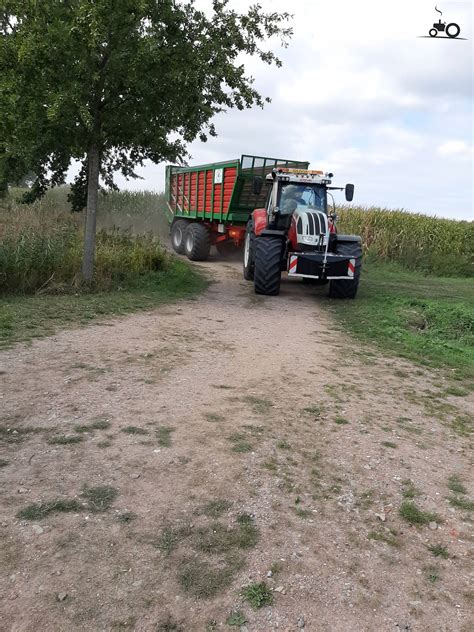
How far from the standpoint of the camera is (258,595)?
8.36ft

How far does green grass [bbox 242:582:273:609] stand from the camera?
8.23 feet

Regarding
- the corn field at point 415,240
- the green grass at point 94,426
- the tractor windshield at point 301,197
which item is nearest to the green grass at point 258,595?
the green grass at point 94,426

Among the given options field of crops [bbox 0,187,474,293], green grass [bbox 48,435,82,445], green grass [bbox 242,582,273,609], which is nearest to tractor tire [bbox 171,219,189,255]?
field of crops [bbox 0,187,474,293]

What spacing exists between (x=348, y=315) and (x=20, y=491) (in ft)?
24.4

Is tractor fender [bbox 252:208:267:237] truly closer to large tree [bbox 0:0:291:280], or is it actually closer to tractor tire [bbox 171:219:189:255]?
large tree [bbox 0:0:291:280]

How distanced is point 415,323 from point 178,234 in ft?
36.6

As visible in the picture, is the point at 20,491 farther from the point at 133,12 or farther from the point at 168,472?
the point at 133,12

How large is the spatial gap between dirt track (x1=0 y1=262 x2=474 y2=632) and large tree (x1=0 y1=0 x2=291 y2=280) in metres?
4.78

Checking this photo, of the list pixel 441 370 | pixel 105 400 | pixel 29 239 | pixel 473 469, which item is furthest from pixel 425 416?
pixel 29 239

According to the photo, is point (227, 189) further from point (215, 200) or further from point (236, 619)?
point (236, 619)

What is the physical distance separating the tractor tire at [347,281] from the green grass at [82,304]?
2.95 metres

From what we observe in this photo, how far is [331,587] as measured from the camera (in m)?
2.67

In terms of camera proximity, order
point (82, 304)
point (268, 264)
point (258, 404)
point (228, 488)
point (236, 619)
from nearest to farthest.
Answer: point (236, 619), point (228, 488), point (258, 404), point (82, 304), point (268, 264)

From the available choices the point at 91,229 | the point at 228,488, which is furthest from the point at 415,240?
the point at 228,488
